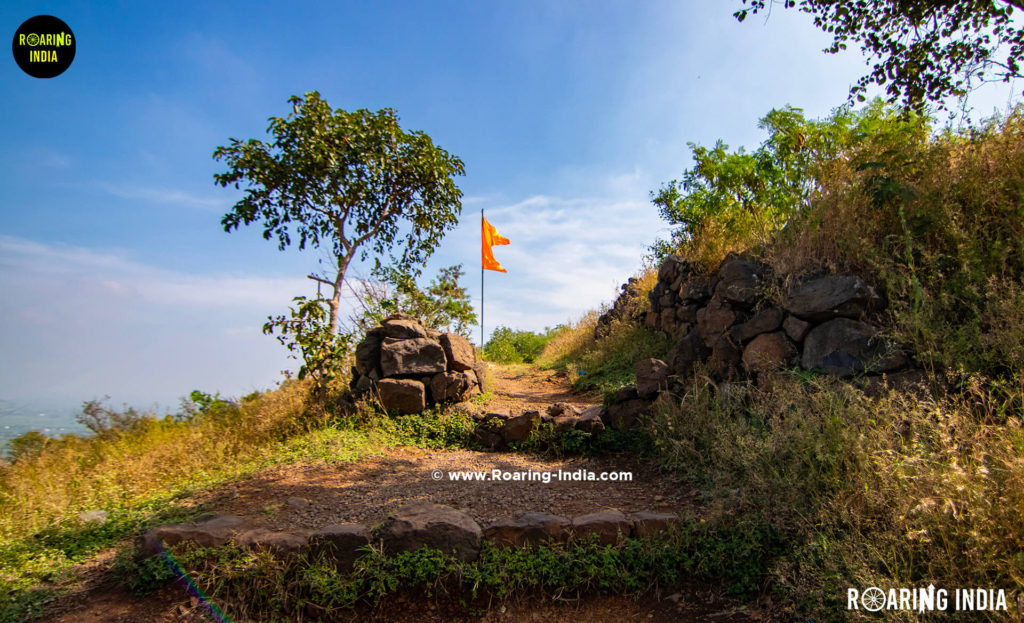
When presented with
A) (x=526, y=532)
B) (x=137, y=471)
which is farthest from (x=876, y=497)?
(x=137, y=471)

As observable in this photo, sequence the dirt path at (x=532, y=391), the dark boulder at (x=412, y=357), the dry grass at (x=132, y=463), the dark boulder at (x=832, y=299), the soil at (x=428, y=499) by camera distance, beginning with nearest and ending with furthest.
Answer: the soil at (x=428, y=499) < the dry grass at (x=132, y=463) < the dark boulder at (x=832, y=299) < the dark boulder at (x=412, y=357) < the dirt path at (x=532, y=391)

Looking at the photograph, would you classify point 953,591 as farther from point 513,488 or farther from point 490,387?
point 490,387

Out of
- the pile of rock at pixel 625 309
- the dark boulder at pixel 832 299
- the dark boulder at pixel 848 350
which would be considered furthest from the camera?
the pile of rock at pixel 625 309

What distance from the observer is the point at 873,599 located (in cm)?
224

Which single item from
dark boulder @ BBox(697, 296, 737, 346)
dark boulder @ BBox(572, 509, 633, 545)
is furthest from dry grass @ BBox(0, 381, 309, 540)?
dark boulder @ BBox(697, 296, 737, 346)

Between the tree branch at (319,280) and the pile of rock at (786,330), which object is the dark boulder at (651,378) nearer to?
the pile of rock at (786,330)

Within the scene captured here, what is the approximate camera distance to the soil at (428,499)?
111 inches

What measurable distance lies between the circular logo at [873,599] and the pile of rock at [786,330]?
228 cm

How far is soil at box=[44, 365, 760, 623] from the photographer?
2822mm

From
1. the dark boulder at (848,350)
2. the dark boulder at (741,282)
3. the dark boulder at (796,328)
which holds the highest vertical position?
the dark boulder at (741,282)

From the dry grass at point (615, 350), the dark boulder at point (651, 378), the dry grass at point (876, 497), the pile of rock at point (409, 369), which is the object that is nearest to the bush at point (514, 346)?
the dry grass at point (615, 350)

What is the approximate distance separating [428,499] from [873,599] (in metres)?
2.99

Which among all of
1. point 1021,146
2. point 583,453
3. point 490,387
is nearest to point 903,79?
point 1021,146

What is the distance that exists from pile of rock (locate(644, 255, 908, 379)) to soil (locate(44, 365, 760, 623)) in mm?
1659
